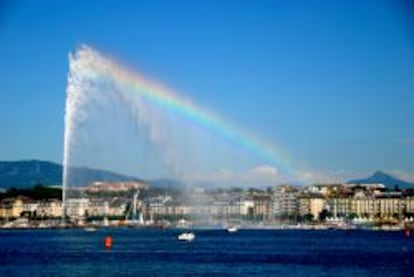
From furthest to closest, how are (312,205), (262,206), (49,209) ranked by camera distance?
(262,206)
(49,209)
(312,205)

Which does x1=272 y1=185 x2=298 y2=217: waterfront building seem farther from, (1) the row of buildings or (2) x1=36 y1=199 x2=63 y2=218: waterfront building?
(2) x1=36 y1=199 x2=63 y2=218: waterfront building

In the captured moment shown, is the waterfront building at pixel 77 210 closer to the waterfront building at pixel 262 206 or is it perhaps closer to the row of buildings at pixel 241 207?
the row of buildings at pixel 241 207

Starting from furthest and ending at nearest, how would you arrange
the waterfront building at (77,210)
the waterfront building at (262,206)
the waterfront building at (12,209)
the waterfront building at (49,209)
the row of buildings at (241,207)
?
the waterfront building at (262,206)
the waterfront building at (12,209)
the waterfront building at (49,209)
the row of buildings at (241,207)
the waterfront building at (77,210)

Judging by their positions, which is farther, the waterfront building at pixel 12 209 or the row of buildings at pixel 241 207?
the waterfront building at pixel 12 209

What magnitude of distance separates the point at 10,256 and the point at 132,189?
366 ft

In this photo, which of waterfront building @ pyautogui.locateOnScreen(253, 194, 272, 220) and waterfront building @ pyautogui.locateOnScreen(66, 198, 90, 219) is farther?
waterfront building @ pyautogui.locateOnScreen(253, 194, 272, 220)

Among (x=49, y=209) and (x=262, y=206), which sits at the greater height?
(x=262, y=206)

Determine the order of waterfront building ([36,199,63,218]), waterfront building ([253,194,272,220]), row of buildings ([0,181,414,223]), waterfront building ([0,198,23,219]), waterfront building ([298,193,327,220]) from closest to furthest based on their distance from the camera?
row of buildings ([0,181,414,223]), waterfront building ([36,199,63,218]), waterfront building ([298,193,327,220]), waterfront building ([0,198,23,219]), waterfront building ([253,194,272,220])

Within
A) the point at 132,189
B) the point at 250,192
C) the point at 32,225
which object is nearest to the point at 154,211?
the point at 132,189

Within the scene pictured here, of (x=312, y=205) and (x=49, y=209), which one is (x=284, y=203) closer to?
(x=312, y=205)

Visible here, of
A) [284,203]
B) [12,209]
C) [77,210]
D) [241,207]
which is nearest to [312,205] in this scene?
[284,203]

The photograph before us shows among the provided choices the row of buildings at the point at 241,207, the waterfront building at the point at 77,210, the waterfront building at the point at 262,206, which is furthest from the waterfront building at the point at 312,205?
the waterfront building at the point at 77,210

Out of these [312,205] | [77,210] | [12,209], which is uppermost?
[312,205]

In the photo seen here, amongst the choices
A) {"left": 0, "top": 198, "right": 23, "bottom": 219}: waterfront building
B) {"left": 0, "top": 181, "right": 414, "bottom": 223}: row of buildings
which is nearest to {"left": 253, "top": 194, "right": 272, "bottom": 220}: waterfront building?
{"left": 0, "top": 181, "right": 414, "bottom": 223}: row of buildings
